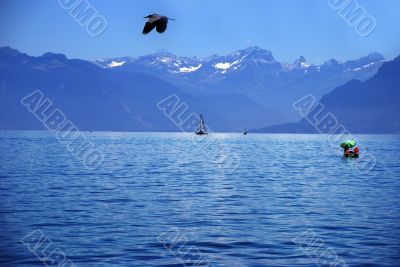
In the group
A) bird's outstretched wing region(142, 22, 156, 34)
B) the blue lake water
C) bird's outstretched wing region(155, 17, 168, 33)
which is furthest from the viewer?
the blue lake water

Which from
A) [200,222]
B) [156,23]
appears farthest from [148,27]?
[200,222]

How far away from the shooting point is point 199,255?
24641 mm

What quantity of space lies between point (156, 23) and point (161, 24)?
0.17 m

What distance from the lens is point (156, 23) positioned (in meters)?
14.8

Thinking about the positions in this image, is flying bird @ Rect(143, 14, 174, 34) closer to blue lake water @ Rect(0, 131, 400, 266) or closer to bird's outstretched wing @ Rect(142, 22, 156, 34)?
bird's outstretched wing @ Rect(142, 22, 156, 34)

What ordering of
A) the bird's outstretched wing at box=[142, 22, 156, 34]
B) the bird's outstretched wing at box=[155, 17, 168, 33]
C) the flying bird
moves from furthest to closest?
the bird's outstretched wing at box=[142, 22, 156, 34] < the bird's outstretched wing at box=[155, 17, 168, 33] < the flying bird

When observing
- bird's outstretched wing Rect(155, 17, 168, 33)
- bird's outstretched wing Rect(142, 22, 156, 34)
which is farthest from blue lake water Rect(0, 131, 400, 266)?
bird's outstretched wing Rect(155, 17, 168, 33)

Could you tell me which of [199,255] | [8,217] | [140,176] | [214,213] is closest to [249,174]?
[140,176]

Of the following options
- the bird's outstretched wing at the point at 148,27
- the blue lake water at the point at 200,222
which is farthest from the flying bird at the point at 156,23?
the blue lake water at the point at 200,222

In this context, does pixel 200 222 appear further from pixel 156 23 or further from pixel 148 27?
pixel 156 23

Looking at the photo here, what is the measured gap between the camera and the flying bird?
14.5 meters

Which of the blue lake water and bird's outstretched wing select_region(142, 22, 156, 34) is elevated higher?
the blue lake water

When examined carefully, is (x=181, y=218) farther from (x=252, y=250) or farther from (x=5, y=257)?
(x=5, y=257)

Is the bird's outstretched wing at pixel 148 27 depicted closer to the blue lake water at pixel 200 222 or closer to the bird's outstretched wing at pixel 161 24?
the bird's outstretched wing at pixel 161 24
